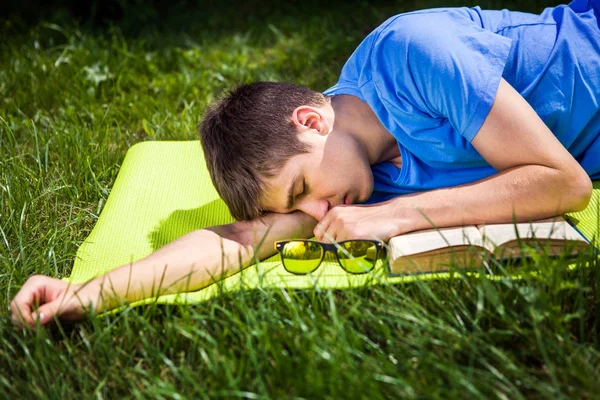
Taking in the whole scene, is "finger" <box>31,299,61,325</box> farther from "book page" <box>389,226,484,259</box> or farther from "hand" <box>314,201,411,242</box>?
"book page" <box>389,226,484,259</box>

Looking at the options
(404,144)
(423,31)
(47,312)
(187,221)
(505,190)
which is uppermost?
(423,31)

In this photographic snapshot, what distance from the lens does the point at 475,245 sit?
2.24 meters

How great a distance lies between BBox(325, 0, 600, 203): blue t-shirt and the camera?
96.8 inches

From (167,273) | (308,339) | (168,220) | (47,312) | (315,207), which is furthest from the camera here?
(168,220)

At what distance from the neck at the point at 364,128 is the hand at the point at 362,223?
27cm

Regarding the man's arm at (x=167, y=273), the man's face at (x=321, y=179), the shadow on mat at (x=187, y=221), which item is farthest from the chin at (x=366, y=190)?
the shadow on mat at (x=187, y=221)

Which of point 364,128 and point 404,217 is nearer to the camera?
point 404,217

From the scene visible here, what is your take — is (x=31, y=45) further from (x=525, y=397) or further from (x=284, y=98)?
(x=525, y=397)

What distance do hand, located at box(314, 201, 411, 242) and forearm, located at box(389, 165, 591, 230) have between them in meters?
0.04

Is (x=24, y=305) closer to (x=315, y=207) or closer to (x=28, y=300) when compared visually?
(x=28, y=300)

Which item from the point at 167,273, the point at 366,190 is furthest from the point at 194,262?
the point at 366,190

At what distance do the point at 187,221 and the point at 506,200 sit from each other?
1.41 meters

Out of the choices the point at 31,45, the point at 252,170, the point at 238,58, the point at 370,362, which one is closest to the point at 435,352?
the point at 370,362

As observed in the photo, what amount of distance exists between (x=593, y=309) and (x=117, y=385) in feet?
4.74
